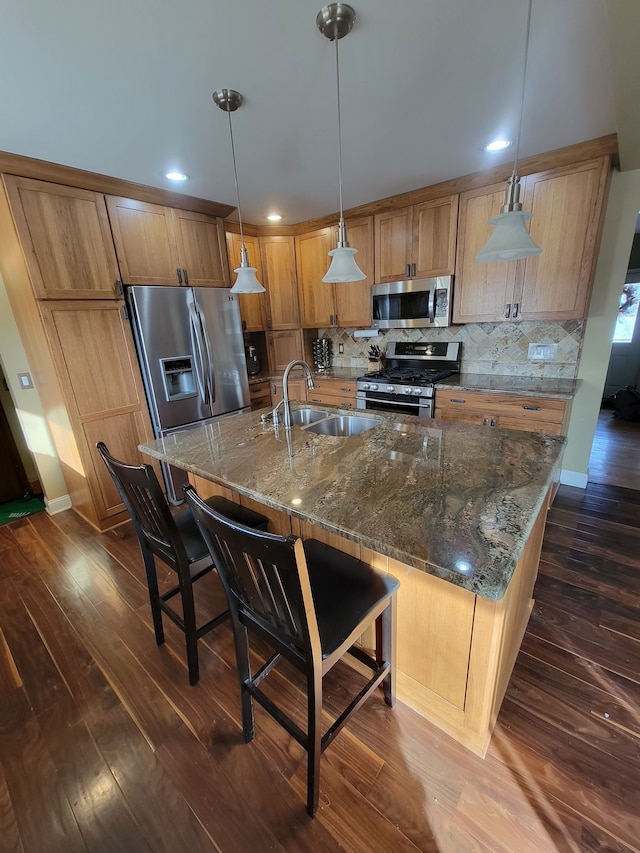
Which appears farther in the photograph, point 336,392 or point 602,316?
point 336,392

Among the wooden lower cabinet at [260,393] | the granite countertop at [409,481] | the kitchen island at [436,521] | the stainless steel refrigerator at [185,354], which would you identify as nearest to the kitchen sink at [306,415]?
the granite countertop at [409,481]

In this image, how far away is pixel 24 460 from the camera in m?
3.29

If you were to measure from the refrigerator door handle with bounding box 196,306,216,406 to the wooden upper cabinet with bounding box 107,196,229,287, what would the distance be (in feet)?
1.13

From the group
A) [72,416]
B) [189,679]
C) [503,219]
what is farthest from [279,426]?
[72,416]

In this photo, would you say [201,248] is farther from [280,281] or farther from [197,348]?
[280,281]

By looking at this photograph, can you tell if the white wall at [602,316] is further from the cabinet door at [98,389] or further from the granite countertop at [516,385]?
the cabinet door at [98,389]

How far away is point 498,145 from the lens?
7.30 ft

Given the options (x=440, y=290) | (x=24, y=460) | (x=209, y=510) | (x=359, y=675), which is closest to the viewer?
(x=209, y=510)

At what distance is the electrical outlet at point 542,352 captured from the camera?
2.95 meters

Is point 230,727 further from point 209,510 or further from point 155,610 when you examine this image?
point 209,510

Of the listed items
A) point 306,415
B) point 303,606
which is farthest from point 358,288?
point 303,606

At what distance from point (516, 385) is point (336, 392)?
Result: 1.69 m

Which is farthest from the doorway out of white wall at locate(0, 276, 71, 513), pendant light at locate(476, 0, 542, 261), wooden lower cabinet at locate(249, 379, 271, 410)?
white wall at locate(0, 276, 71, 513)

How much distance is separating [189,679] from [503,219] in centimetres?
226
